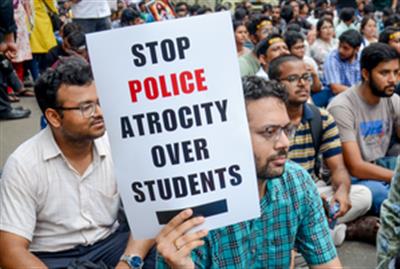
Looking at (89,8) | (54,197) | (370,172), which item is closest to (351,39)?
(370,172)

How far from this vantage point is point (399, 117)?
4.15 m

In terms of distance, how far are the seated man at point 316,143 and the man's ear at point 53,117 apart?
1450mm

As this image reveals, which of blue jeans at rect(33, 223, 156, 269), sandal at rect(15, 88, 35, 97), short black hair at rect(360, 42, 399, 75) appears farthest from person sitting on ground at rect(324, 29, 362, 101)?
blue jeans at rect(33, 223, 156, 269)

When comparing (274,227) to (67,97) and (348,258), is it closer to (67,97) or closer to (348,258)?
(67,97)

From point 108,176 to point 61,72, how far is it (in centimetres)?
51

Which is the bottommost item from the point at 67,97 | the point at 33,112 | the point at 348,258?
the point at 348,258

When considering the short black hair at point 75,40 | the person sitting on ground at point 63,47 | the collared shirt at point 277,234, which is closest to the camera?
the collared shirt at point 277,234

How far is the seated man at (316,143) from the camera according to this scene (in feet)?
11.7

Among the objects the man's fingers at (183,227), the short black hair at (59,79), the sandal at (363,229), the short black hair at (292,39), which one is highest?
the short black hair at (59,79)

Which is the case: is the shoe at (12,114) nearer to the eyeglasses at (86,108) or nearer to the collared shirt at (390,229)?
the eyeglasses at (86,108)

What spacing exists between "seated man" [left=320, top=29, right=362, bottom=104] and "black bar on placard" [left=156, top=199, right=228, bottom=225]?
4653 millimetres

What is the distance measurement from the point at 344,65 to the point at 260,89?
14.3 feet

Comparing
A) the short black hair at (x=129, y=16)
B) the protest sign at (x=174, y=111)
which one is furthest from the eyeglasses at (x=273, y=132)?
the short black hair at (x=129, y=16)

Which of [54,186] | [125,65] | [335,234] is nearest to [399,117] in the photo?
[335,234]
